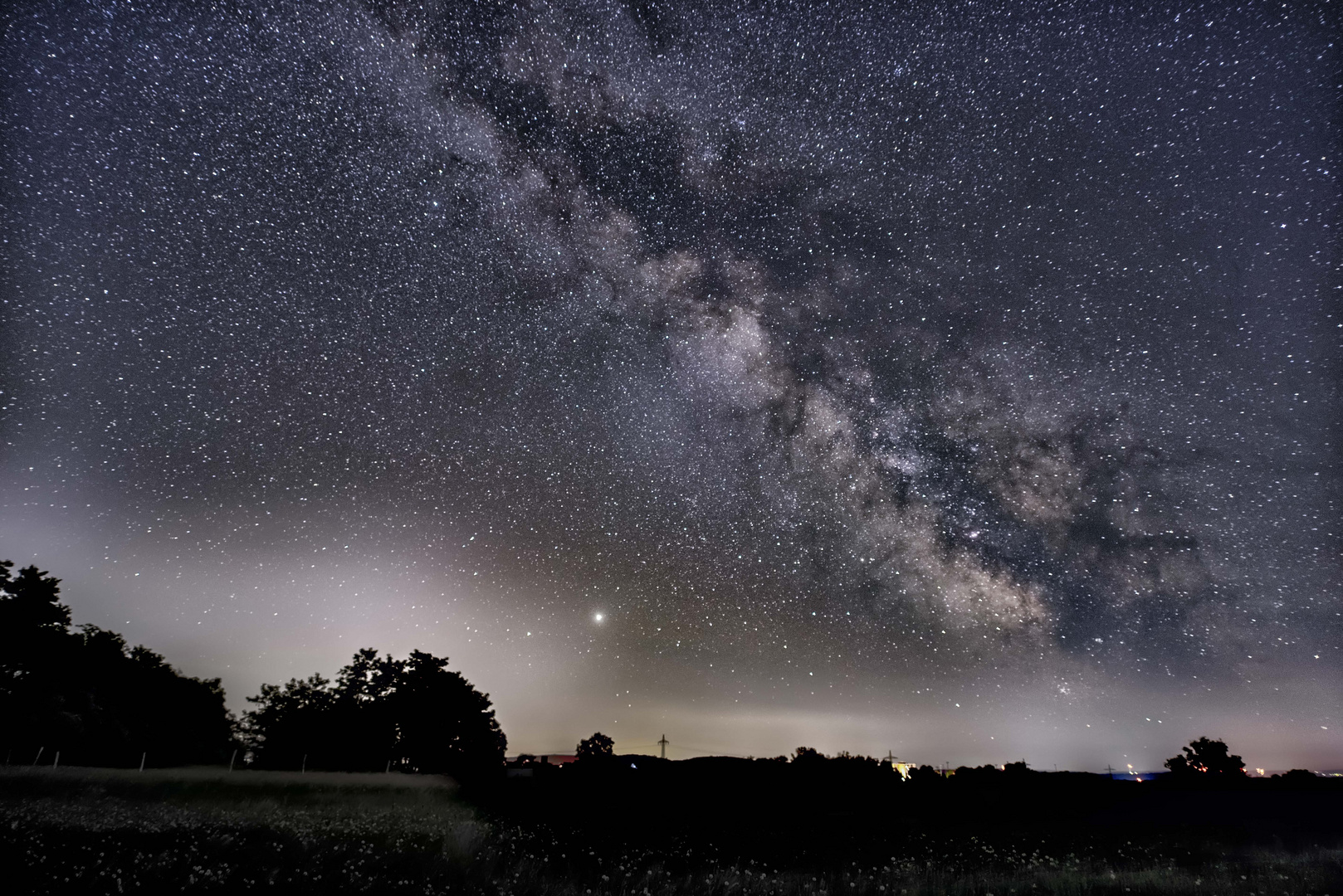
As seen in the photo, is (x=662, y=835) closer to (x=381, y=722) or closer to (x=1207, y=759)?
(x=381, y=722)

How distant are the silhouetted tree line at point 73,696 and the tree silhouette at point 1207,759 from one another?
354 ft

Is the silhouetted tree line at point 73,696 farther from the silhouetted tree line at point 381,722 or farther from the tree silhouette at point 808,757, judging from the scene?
the tree silhouette at point 808,757

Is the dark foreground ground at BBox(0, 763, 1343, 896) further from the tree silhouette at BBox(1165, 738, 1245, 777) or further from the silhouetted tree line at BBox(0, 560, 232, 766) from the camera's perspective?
the tree silhouette at BBox(1165, 738, 1245, 777)

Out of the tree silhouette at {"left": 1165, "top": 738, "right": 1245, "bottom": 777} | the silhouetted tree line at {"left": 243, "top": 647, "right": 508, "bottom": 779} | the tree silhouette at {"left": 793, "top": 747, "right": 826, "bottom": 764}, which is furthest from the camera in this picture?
the tree silhouette at {"left": 1165, "top": 738, "right": 1245, "bottom": 777}

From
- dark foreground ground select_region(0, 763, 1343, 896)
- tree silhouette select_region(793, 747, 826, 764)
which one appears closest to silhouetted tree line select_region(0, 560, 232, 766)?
dark foreground ground select_region(0, 763, 1343, 896)

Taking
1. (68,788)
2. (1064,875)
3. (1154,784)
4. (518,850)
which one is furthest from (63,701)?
(1154,784)

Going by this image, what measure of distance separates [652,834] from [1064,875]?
30.3 feet

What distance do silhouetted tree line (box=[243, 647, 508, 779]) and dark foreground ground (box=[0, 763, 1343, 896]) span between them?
3328 centimetres

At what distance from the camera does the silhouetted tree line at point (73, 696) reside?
3778 cm

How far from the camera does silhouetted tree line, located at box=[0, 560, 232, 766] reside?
37.8 m

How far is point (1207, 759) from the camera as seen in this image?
275 ft

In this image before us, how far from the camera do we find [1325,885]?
11766 mm

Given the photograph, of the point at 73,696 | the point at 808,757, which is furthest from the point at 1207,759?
the point at 73,696

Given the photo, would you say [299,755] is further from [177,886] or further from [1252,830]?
[1252,830]
